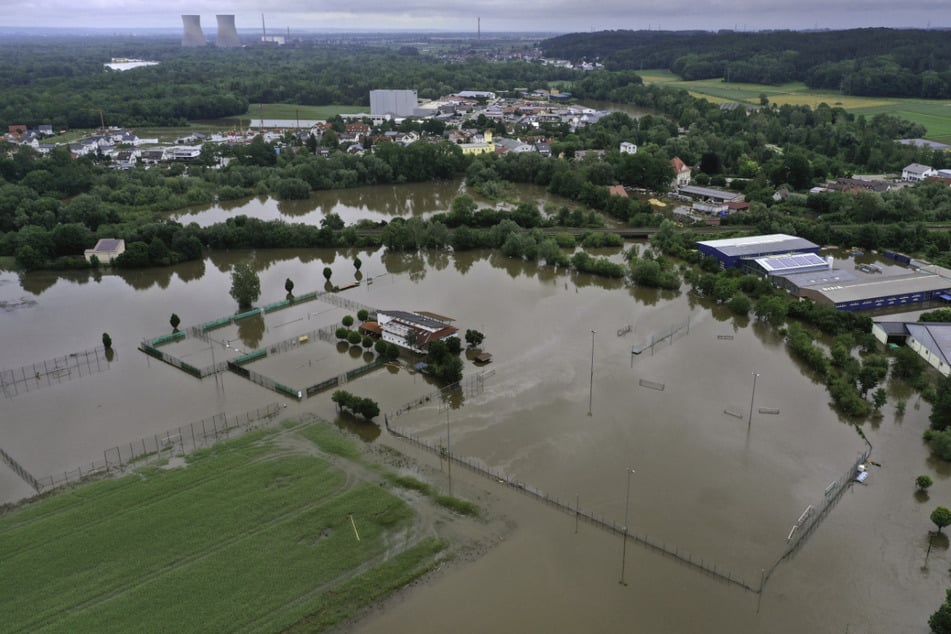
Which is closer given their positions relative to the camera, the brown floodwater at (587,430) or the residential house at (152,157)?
the brown floodwater at (587,430)

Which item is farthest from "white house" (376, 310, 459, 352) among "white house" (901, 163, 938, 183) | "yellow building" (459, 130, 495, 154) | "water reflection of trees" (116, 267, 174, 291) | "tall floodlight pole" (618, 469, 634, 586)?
"white house" (901, 163, 938, 183)

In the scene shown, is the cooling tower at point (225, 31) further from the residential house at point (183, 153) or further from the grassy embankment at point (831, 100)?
the residential house at point (183, 153)

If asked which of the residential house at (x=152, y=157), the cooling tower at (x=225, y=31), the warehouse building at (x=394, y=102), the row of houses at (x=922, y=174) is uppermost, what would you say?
the cooling tower at (x=225, y=31)

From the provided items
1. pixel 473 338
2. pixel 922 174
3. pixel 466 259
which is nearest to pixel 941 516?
pixel 473 338

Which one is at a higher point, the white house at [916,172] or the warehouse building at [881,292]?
the white house at [916,172]

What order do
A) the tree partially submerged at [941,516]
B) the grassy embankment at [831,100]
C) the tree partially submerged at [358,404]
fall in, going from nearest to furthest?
the tree partially submerged at [941,516] → the tree partially submerged at [358,404] → the grassy embankment at [831,100]

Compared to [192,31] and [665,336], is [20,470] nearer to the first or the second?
[665,336]

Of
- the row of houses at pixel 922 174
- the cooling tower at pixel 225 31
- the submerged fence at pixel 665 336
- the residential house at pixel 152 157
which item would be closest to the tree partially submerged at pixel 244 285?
the submerged fence at pixel 665 336
